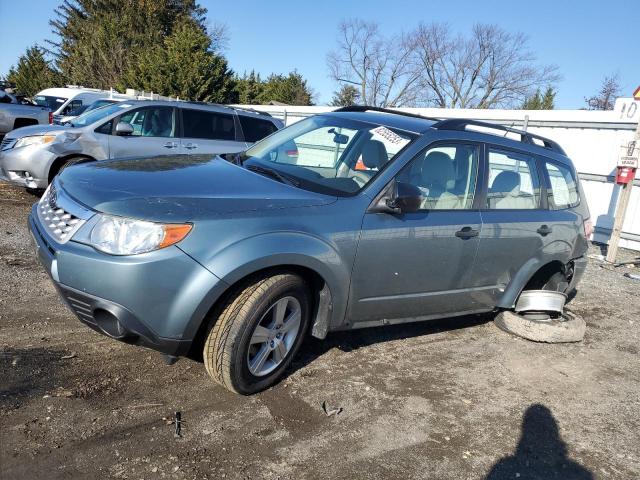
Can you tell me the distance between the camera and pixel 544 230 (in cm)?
469

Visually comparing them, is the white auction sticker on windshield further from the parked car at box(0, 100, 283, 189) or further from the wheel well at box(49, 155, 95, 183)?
the wheel well at box(49, 155, 95, 183)

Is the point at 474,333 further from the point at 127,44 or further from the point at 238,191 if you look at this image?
the point at 127,44

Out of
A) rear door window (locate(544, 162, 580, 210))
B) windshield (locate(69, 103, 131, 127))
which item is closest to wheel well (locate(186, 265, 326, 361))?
→ rear door window (locate(544, 162, 580, 210))

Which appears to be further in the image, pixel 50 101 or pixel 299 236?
pixel 50 101

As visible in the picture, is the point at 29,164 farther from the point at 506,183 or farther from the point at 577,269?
the point at 577,269

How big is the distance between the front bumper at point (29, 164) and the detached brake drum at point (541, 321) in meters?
6.48

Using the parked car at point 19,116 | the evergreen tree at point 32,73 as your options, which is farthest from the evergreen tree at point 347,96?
the parked car at point 19,116

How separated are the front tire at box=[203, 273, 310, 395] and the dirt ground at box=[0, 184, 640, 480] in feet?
0.56

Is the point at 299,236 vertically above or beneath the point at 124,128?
beneath

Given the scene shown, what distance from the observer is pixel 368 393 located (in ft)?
11.7

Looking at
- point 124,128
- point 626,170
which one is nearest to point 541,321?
point 626,170

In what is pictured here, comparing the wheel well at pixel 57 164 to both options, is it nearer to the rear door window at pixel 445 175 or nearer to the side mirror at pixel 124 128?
the side mirror at pixel 124 128

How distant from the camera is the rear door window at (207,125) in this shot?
29.1 feet

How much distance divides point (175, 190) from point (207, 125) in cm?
622
